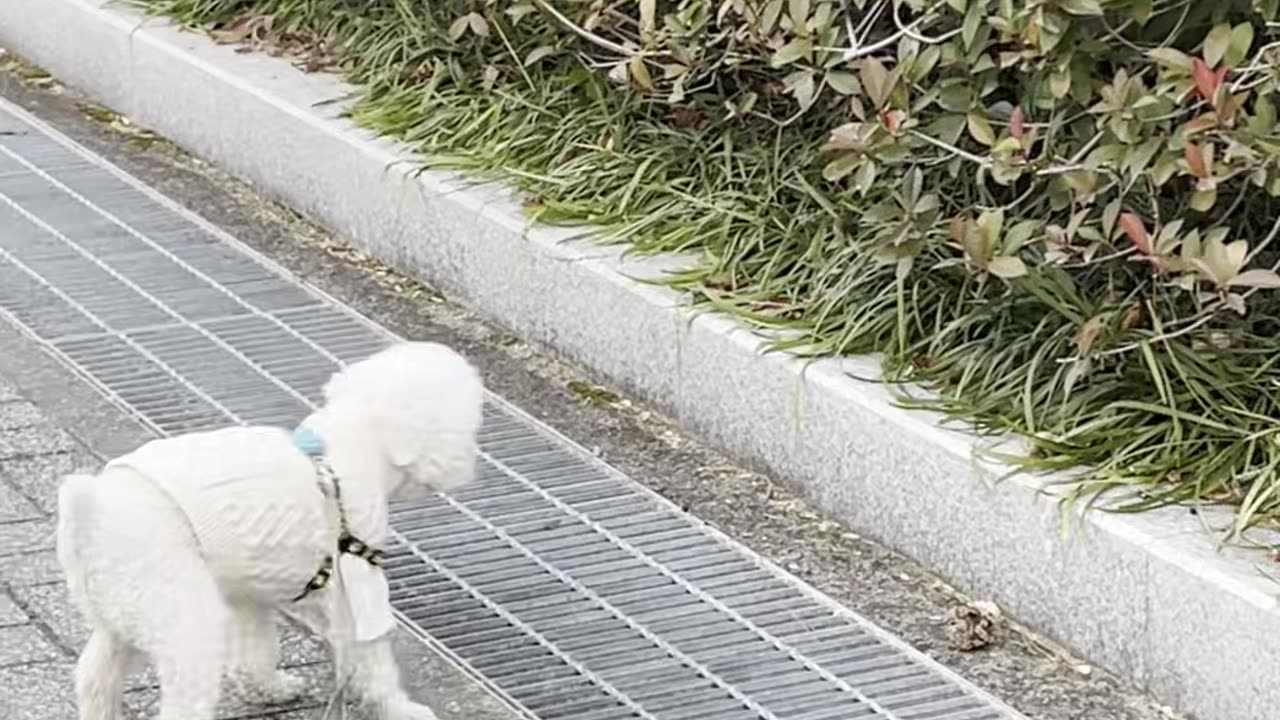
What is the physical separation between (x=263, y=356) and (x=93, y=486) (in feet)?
7.23

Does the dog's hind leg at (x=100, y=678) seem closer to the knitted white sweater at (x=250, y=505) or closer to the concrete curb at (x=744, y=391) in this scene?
the knitted white sweater at (x=250, y=505)

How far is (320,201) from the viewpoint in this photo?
6707 mm

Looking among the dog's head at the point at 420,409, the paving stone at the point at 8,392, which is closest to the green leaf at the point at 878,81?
the dog's head at the point at 420,409

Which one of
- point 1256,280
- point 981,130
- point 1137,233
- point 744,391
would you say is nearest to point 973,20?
point 981,130

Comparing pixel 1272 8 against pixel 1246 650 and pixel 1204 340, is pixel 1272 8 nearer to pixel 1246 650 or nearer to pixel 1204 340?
pixel 1204 340

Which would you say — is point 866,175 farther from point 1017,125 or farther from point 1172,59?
point 1172,59

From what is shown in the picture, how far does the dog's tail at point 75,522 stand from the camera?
3.64 m

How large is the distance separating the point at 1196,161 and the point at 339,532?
63.5 inches

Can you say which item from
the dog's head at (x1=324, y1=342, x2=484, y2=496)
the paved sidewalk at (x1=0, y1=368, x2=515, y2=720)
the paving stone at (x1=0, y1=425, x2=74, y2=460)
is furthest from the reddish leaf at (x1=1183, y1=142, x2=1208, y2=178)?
the paving stone at (x1=0, y1=425, x2=74, y2=460)

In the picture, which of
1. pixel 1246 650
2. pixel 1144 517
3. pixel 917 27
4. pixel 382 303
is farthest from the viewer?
pixel 382 303

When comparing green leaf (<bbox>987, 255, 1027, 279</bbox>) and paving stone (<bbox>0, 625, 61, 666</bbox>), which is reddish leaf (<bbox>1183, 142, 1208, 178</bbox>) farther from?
paving stone (<bbox>0, 625, 61, 666</bbox>)

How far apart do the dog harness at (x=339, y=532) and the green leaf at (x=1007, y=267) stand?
1.34 meters

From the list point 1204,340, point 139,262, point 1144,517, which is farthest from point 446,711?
point 139,262

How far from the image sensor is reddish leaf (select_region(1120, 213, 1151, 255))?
4.27 m
